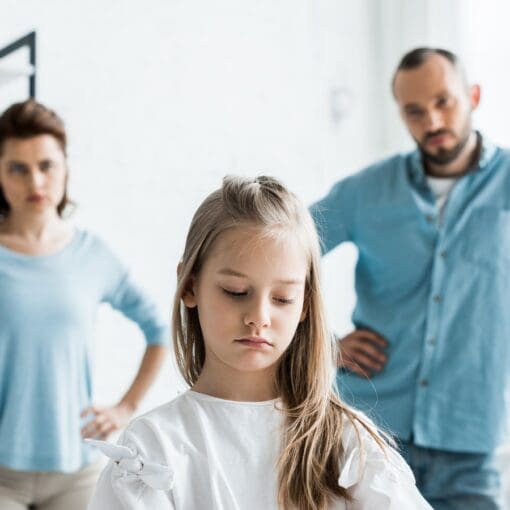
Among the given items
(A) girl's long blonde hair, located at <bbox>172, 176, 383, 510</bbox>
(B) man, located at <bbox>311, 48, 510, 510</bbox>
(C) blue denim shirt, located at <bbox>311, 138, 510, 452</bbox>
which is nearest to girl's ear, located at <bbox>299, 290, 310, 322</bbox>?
(A) girl's long blonde hair, located at <bbox>172, 176, 383, 510</bbox>

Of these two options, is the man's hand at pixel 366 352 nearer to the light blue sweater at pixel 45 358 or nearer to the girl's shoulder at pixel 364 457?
the light blue sweater at pixel 45 358

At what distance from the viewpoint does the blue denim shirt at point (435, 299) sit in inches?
74.7

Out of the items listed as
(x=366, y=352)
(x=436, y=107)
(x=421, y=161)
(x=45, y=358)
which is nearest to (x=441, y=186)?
(x=421, y=161)

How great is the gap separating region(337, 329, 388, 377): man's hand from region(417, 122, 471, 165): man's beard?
0.41 meters

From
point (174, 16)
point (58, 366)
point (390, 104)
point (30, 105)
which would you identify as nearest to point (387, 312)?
point (58, 366)

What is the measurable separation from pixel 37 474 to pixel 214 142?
131cm

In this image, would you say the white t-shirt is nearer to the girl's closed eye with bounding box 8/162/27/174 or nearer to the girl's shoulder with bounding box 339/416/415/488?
the girl's shoulder with bounding box 339/416/415/488

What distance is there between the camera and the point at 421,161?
79.8 inches

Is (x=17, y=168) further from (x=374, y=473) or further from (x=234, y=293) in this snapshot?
(x=374, y=473)

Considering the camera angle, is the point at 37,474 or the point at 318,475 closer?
the point at 318,475

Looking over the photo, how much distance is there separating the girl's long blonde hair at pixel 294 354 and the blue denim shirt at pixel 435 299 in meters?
0.59

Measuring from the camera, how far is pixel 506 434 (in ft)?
6.24

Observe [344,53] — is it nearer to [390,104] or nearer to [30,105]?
[390,104]

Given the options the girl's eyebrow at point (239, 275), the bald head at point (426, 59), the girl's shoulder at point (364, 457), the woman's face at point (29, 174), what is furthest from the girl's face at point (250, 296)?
the bald head at point (426, 59)
